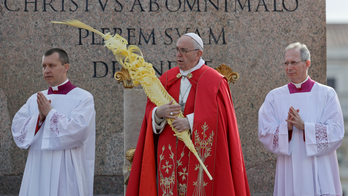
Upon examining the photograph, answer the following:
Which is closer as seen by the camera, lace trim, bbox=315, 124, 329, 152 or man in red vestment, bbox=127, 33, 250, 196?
man in red vestment, bbox=127, 33, 250, 196

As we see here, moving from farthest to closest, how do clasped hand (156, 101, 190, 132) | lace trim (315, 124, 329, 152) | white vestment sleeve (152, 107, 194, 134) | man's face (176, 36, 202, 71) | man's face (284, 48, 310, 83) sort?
man's face (284, 48, 310, 83), lace trim (315, 124, 329, 152), man's face (176, 36, 202, 71), white vestment sleeve (152, 107, 194, 134), clasped hand (156, 101, 190, 132)

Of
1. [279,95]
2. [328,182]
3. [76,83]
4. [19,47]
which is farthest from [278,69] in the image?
[19,47]

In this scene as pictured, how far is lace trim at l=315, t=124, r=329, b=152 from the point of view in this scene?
13.4 feet

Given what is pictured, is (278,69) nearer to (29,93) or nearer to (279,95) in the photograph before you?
(279,95)

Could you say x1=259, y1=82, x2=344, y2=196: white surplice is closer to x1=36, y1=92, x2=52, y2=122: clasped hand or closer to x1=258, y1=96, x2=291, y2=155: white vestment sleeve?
x1=258, y1=96, x2=291, y2=155: white vestment sleeve

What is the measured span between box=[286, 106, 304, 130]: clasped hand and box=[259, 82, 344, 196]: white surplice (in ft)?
0.17

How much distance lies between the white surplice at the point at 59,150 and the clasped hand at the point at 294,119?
207 cm

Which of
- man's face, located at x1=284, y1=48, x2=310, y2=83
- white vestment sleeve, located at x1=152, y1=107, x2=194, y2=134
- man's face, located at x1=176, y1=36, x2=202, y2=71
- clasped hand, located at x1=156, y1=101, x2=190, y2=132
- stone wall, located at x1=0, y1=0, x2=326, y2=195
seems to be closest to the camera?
clasped hand, located at x1=156, y1=101, x2=190, y2=132

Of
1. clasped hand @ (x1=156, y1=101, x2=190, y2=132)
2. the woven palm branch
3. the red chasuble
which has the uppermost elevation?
the woven palm branch

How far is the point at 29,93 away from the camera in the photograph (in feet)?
19.7

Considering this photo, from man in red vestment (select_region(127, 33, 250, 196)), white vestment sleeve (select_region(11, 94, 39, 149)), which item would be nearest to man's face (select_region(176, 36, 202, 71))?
man in red vestment (select_region(127, 33, 250, 196))

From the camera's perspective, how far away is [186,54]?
12.6 ft

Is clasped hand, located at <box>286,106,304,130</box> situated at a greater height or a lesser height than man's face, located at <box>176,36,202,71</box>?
lesser

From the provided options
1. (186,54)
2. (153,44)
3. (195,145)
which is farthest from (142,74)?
(153,44)
